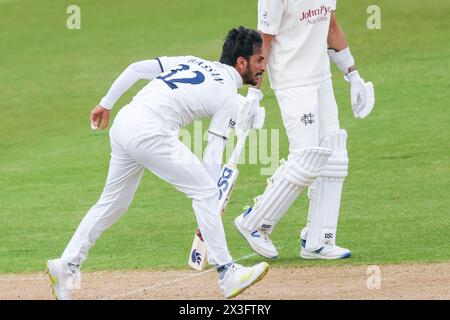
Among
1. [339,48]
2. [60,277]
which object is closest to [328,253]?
[339,48]

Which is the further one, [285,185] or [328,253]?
[328,253]

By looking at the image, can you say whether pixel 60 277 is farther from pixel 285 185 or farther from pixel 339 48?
pixel 339 48

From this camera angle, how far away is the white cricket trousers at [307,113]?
32.5 ft

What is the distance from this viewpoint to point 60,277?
8.57 m

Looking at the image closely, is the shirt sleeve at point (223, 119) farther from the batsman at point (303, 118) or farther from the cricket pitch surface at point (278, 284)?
the batsman at point (303, 118)

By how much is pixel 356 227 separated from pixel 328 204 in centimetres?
169

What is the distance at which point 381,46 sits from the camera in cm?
2195

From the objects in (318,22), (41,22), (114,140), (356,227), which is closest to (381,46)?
(41,22)

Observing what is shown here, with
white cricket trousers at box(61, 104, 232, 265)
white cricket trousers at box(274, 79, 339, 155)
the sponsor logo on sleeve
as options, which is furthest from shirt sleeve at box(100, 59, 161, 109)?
the sponsor logo on sleeve

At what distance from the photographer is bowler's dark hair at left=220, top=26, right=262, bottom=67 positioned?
8.97 m

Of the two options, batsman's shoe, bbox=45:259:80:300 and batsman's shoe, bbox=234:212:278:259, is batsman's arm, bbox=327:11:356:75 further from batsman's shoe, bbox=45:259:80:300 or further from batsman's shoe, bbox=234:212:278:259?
batsman's shoe, bbox=45:259:80:300

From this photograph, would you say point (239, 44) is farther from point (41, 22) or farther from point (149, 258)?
point (41, 22)

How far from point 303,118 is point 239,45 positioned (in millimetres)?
1184
